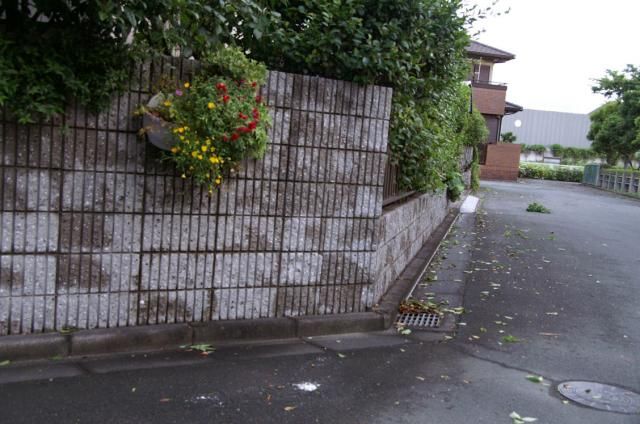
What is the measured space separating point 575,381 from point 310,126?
8.79ft

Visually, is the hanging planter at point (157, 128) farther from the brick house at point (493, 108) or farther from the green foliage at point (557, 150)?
the green foliage at point (557, 150)

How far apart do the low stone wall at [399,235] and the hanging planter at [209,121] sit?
166 cm

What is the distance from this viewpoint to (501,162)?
1513 inches

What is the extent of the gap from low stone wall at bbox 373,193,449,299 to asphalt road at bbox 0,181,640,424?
2.62 ft

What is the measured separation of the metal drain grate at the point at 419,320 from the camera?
5.64m

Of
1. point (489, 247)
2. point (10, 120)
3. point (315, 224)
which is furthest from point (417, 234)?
point (10, 120)

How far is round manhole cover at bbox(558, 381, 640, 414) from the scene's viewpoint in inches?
156

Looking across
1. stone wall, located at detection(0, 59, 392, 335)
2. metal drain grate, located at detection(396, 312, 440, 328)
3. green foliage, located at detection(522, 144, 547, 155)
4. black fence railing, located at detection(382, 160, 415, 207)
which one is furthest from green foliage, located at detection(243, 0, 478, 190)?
green foliage, located at detection(522, 144, 547, 155)

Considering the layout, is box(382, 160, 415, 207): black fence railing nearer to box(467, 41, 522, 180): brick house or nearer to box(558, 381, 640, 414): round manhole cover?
box(558, 381, 640, 414): round manhole cover

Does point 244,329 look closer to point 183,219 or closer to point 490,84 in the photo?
point 183,219

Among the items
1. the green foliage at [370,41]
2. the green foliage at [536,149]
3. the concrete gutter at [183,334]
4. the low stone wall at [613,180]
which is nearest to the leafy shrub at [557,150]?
the green foliage at [536,149]

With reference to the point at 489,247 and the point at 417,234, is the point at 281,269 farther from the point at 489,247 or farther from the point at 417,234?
the point at 489,247

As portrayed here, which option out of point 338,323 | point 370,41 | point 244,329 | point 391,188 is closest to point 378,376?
point 338,323

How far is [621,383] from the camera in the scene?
441 centimetres
